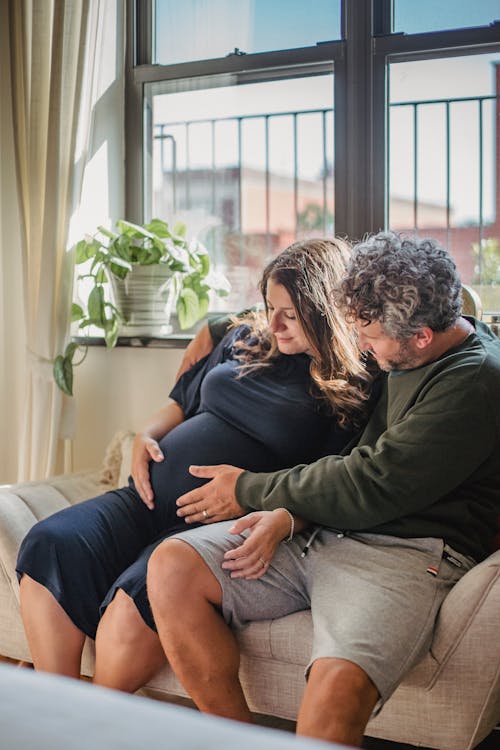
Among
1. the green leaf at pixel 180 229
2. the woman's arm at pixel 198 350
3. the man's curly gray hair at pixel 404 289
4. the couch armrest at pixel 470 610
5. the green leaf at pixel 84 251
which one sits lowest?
the couch armrest at pixel 470 610

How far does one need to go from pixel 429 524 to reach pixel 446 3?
168 cm

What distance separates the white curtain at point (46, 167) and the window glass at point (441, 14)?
0.96m

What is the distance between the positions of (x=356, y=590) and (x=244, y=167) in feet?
6.00

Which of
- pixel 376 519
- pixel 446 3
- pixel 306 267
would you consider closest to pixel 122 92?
pixel 446 3

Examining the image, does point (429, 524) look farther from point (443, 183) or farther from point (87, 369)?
point (87, 369)

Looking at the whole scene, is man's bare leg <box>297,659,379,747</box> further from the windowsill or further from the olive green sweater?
the windowsill

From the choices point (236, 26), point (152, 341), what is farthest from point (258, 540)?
point (236, 26)

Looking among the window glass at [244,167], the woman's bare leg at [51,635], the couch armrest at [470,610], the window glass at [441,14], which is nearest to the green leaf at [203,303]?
the window glass at [244,167]

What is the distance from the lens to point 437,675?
1.54 meters

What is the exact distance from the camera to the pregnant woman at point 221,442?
1812 mm

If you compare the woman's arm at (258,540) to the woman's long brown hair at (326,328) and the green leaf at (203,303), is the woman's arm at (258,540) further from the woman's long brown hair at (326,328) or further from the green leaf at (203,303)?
the green leaf at (203,303)

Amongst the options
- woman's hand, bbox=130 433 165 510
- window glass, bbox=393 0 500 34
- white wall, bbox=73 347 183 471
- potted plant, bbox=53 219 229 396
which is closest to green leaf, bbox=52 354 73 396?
potted plant, bbox=53 219 229 396

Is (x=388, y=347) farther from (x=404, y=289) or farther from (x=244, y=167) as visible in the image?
(x=244, y=167)

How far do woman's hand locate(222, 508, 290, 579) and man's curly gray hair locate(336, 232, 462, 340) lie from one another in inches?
17.1
